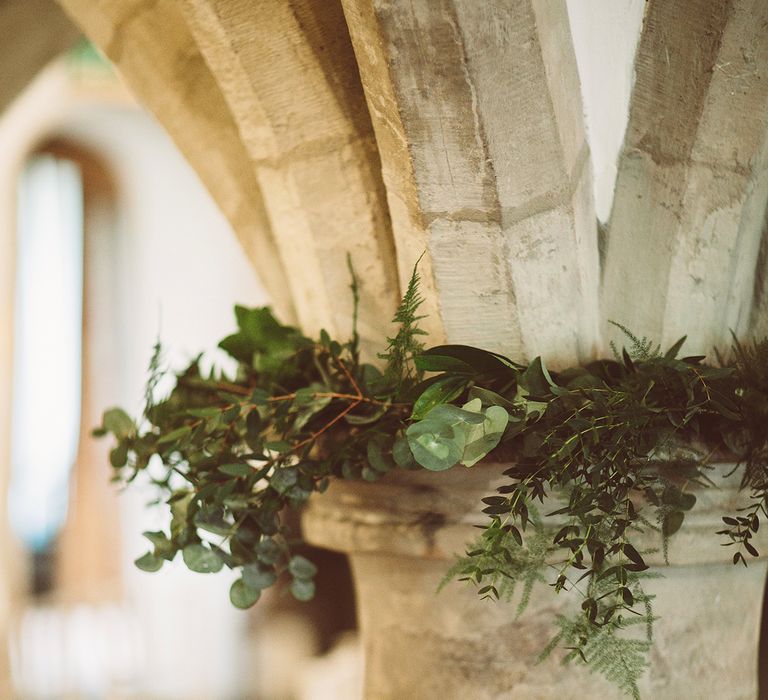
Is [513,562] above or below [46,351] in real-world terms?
below

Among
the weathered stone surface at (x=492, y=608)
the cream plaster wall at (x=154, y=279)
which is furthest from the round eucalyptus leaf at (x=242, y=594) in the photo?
the cream plaster wall at (x=154, y=279)

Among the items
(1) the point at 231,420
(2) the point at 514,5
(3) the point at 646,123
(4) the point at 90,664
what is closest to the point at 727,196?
(3) the point at 646,123

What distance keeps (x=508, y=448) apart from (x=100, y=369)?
4175 millimetres

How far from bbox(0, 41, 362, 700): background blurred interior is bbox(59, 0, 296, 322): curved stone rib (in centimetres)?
312

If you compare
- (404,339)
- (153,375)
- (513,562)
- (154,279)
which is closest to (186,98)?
(153,375)

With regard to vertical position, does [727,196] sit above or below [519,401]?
above

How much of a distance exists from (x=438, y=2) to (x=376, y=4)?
6 centimetres

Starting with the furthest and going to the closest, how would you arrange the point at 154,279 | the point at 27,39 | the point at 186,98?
the point at 154,279
the point at 27,39
the point at 186,98

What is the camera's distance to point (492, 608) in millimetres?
986

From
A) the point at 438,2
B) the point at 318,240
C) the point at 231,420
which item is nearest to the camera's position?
the point at 438,2

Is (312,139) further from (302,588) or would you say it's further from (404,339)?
(302,588)

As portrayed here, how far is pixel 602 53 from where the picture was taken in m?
0.97

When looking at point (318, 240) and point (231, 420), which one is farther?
point (318, 240)

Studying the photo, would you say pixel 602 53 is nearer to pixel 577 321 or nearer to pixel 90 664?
pixel 577 321
